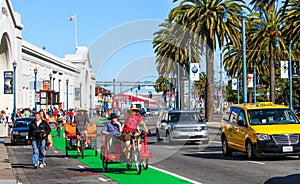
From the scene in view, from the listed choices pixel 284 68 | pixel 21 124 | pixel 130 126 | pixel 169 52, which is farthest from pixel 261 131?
pixel 169 52

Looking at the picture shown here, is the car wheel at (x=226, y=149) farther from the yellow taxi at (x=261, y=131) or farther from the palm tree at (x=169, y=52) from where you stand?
the palm tree at (x=169, y=52)

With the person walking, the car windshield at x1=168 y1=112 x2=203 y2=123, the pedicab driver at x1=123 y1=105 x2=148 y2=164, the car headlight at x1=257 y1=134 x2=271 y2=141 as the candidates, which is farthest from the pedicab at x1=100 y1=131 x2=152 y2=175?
the car windshield at x1=168 y1=112 x2=203 y2=123

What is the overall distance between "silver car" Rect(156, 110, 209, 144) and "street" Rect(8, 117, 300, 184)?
4.55m

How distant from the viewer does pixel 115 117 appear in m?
17.5

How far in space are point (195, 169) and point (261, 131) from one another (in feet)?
9.22

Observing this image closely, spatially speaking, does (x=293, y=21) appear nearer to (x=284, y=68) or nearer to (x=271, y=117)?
(x=284, y=68)

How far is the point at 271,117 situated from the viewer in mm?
20312

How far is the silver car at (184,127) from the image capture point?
93.2 ft

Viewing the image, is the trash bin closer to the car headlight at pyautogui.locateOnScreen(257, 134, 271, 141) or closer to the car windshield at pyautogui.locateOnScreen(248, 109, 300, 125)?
the car windshield at pyautogui.locateOnScreen(248, 109, 300, 125)

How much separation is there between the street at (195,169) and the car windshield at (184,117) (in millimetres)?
6309

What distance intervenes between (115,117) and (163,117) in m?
14.4

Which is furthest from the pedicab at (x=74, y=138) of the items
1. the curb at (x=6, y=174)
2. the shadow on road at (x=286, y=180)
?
the shadow on road at (x=286, y=180)

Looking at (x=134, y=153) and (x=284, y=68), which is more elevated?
(x=284, y=68)

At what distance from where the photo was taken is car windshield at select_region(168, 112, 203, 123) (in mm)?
30109
